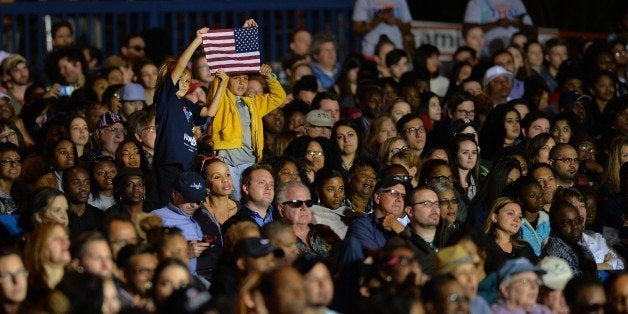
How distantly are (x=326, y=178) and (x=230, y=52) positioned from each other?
1.50m

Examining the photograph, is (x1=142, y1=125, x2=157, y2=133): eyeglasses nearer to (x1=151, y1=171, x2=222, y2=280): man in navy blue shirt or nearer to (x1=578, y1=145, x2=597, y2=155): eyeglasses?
(x1=151, y1=171, x2=222, y2=280): man in navy blue shirt

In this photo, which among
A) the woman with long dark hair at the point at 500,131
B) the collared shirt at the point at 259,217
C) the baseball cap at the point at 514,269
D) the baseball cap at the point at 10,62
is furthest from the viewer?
the baseball cap at the point at 10,62

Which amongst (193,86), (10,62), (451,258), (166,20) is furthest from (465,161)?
(166,20)

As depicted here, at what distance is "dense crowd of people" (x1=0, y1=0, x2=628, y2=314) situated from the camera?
1250cm

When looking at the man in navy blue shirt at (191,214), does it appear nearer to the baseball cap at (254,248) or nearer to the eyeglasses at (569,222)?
the baseball cap at (254,248)

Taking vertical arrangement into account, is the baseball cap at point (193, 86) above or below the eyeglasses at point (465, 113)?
above

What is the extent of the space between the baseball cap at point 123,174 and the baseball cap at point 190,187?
70 centimetres

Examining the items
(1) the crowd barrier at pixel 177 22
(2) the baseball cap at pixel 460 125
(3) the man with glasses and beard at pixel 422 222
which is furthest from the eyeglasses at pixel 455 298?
(1) the crowd barrier at pixel 177 22

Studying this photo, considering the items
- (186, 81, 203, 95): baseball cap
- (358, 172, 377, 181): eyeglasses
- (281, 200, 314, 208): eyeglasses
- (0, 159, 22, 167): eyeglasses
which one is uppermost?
(186, 81, 203, 95): baseball cap

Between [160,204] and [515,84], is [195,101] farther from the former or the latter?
[515,84]

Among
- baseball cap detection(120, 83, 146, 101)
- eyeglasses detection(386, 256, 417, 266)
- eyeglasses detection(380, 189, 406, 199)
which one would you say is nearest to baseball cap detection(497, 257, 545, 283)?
eyeglasses detection(386, 256, 417, 266)

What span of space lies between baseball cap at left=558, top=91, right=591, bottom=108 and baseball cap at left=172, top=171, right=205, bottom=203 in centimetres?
670

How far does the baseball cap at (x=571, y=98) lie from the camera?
66.5 ft

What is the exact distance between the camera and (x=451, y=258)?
1311 centimetres
